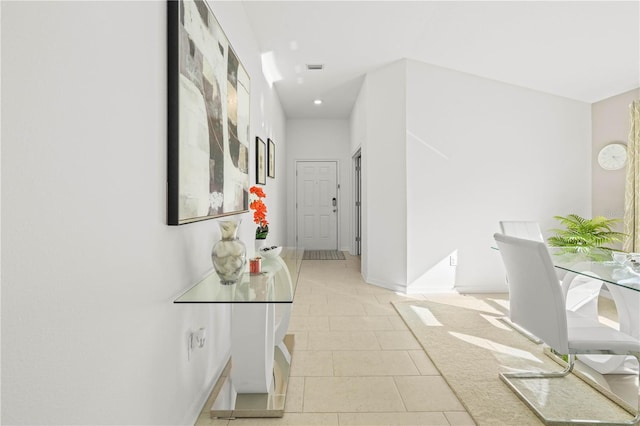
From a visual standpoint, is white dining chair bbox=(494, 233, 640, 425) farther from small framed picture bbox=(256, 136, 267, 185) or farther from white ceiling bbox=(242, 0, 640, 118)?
small framed picture bbox=(256, 136, 267, 185)

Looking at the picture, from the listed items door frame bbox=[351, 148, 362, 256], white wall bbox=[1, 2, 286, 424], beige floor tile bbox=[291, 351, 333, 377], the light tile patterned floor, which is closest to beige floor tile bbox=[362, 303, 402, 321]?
the light tile patterned floor

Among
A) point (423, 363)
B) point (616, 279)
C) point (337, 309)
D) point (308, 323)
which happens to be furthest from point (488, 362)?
point (337, 309)

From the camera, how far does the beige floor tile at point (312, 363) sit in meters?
2.49

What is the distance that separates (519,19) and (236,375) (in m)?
3.58

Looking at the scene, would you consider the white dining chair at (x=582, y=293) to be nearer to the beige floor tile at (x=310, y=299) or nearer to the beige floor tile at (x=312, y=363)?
the beige floor tile at (x=312, y=363)

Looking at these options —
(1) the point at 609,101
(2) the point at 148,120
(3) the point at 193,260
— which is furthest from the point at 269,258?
(1) the point at 609,101

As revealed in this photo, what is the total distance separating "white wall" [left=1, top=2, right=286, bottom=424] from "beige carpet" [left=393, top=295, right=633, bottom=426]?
1625mm

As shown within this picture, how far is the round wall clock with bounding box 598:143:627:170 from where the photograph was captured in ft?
13.9

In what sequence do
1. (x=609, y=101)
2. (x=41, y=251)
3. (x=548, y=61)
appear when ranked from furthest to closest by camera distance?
(x=609, y=101) < (x=548, y=61) < (x=41, y=251)

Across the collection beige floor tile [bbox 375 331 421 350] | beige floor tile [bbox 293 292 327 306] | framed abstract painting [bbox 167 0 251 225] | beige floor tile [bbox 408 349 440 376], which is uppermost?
framed abstract painting [bbox 167 0 251 225]

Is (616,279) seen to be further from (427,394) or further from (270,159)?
(270,159)

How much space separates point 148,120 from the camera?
4.67 feet

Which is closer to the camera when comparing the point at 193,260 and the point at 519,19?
the point at 193,260

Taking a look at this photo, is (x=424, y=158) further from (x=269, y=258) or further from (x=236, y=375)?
(x=236, y=375)
